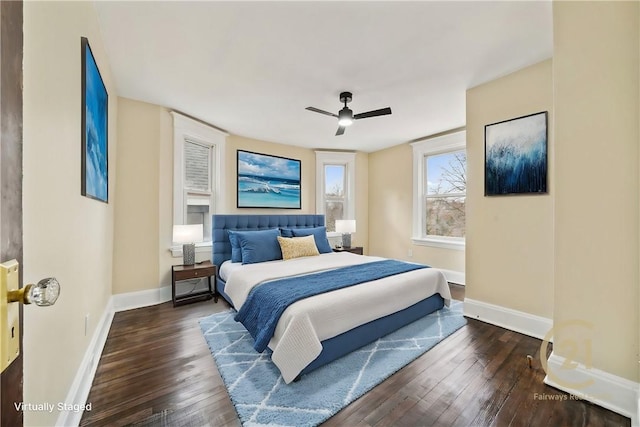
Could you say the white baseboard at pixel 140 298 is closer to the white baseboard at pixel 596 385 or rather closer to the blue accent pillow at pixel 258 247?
the blue accent pillow at pixel 258 247

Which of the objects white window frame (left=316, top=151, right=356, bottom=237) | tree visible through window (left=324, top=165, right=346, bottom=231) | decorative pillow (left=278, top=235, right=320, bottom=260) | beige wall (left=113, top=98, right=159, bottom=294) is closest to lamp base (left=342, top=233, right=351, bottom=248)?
white window frame (left=316, top=151, right=356, bottom=237)

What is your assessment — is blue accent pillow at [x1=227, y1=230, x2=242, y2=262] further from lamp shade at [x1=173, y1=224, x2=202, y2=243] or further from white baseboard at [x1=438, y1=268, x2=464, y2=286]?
white baseboard at [x1=438, y1=268, x2=464, y2=286]

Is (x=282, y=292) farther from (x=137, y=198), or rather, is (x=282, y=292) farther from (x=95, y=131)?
(x=137, y=198)

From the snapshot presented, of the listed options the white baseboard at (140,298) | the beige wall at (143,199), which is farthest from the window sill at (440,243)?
the white baseboard at (140,298)

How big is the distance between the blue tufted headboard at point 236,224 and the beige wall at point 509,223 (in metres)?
2.72

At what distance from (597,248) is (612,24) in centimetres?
140

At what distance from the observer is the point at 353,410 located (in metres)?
1.61

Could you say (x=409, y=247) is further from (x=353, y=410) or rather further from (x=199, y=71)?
(x=199, y=71)

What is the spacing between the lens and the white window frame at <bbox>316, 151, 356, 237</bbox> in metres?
5.31

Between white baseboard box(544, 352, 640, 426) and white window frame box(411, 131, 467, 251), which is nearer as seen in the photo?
white baseboard box(544, 352, 640, 426)

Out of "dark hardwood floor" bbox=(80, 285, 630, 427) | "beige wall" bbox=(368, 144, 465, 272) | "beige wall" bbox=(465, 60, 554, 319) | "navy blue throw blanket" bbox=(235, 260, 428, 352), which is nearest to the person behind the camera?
"dark hardwood floor" bbox=(80, 285, 630, 427)

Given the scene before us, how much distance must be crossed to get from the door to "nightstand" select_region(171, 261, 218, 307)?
9.46 feet

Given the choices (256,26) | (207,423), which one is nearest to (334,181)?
(256,26)

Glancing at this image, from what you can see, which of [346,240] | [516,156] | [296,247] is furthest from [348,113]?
[346,240]
